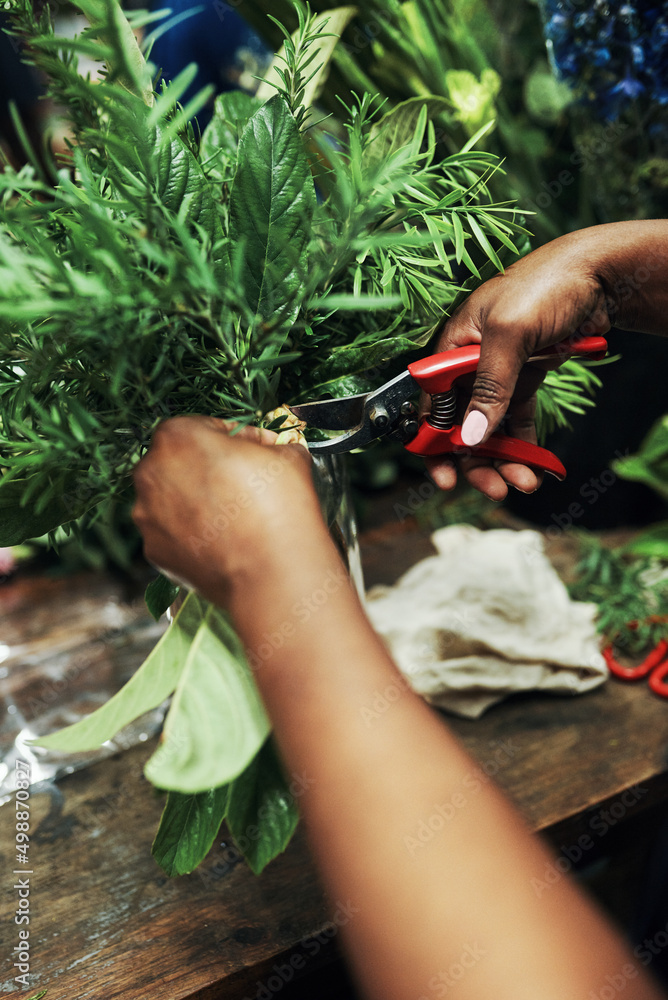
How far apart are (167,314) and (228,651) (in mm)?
148

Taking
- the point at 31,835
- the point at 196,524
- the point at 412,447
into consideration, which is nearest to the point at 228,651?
the point at 196,524

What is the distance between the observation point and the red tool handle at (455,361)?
0.36 meters

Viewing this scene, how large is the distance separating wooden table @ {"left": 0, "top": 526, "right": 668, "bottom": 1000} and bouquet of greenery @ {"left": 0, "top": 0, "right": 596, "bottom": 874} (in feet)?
0.24

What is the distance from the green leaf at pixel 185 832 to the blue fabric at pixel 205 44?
76cm

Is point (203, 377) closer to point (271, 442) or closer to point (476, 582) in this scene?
point (271, 442)

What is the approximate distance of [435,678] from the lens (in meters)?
0.53

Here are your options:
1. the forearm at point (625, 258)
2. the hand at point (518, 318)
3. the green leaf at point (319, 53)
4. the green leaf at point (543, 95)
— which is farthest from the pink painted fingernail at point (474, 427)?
the green leaf at point (543, 95)

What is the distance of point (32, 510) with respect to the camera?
0.35 meters

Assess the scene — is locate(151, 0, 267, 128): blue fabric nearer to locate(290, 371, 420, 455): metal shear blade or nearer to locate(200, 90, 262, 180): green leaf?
locate(200, 90, 262, 180): green leaf

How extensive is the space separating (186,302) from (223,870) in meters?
0.35

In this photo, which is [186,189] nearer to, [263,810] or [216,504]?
[216,504]

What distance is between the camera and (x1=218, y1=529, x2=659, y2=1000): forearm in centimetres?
24

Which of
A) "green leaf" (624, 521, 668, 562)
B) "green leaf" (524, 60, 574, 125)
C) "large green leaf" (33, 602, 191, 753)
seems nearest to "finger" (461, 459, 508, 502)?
"green leaf" (624, 521, 668, 562)

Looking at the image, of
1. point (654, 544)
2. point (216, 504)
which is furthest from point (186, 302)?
point (654, 544)
